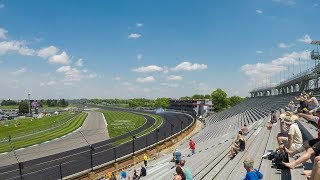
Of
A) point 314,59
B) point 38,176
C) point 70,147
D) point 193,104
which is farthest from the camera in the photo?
point 193,104

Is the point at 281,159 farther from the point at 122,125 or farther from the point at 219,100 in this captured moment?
the point at 219,100

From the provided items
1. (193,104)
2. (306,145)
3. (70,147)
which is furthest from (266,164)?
(193,104)

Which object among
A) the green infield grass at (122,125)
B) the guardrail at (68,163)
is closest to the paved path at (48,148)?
the guardrail at (68,163)

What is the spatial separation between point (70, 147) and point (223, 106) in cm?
11402

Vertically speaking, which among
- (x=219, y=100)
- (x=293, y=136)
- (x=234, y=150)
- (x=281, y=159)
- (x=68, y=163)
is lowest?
(x=68, y=163)

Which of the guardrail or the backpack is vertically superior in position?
the backpack

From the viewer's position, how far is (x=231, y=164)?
13.8m

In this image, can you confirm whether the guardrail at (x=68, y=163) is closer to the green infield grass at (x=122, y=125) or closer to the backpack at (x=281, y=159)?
the green infield grass at (x=122, y=125)

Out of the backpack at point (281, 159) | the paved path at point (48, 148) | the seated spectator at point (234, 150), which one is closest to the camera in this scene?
the backpack at point (281, 159)

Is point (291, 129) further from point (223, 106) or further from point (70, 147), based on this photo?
point (223, 106)

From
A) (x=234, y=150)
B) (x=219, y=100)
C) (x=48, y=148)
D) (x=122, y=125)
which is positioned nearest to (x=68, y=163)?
(x=48, y=148)

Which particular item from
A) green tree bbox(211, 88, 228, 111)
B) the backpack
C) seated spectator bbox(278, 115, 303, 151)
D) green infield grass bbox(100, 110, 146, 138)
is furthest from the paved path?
green tree bbox(211, 88, 228, 111)

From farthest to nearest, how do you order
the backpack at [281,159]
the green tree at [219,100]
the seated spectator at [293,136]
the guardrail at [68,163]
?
the green tree at [219,100], the guardrail at [68,163], the backpack at [281,159], the seated spectator at [293,136]

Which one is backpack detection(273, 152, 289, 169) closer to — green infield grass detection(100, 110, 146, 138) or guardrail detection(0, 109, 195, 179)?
guardrail detection(0, 109, 195, 179)
